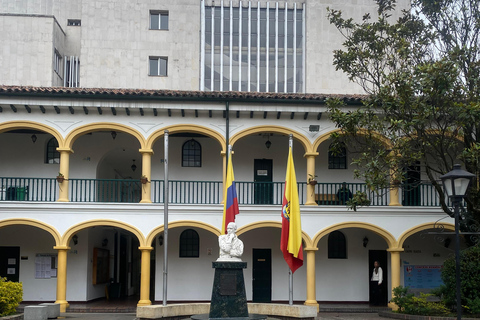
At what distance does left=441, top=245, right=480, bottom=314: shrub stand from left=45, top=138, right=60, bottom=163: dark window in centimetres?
→ 1480

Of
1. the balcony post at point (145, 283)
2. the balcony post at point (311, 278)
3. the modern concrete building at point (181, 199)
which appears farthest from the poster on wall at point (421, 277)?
the balcony post at point (145, 283)

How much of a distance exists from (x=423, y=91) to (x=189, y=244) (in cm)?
→ 1142

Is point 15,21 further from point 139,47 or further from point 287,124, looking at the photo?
point 287,124

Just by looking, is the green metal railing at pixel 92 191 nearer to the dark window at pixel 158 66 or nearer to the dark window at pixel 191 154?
the dark window at pixel 191 154

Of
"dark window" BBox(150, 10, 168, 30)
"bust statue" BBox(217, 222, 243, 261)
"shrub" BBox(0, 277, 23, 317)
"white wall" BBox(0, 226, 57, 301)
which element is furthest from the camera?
"dark window" BBox(150, 10, 168, 30)

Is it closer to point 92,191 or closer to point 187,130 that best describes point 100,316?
point 92,191

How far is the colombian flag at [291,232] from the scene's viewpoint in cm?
1917

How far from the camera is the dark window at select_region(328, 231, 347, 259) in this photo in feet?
85.8

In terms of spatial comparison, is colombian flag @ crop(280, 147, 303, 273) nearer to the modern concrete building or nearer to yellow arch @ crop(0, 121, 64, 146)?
the modern concrete building

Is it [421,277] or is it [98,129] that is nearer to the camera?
[98,129]

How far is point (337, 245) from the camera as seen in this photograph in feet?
86.2

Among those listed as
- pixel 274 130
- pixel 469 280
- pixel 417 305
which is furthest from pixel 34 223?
pixel 469 280

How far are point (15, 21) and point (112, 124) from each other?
14.9m

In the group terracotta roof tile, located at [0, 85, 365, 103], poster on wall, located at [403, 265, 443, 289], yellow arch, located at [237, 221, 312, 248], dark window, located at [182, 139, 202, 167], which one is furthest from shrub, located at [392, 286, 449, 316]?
dark window, located at [182, 139, 202, 167]
